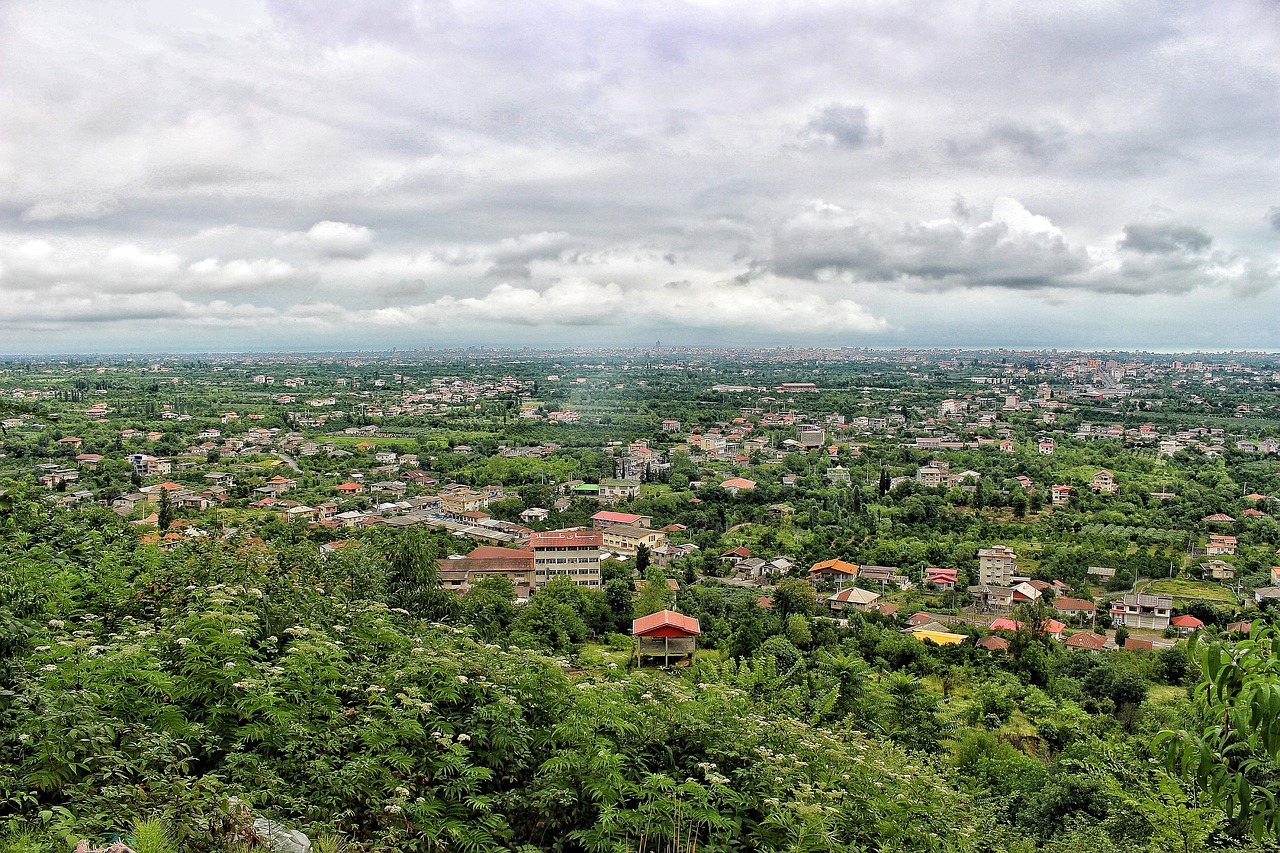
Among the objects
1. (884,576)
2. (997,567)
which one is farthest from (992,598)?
(884,576)

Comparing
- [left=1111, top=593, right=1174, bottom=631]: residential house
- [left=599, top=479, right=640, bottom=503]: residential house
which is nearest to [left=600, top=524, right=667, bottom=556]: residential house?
[left=599, top=479, right=640, bottom=503]: residential house

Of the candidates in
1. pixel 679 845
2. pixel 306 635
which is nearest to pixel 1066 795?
pixel 679 845

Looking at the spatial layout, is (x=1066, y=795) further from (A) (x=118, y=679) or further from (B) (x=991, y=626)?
(B) (x=991, y=626)

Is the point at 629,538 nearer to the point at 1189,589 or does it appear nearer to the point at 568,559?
the point at 568,559

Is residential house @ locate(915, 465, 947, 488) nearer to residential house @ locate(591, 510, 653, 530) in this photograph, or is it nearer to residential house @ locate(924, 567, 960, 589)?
residential house @ locate(924, 567, 960, 589)

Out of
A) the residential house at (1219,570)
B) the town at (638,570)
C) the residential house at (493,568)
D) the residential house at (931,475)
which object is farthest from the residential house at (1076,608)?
the residential house at (931,475)
